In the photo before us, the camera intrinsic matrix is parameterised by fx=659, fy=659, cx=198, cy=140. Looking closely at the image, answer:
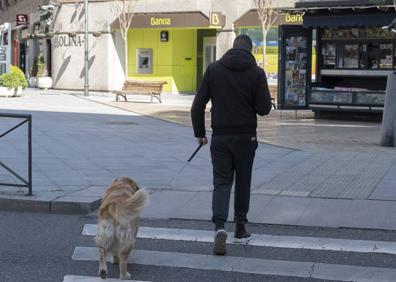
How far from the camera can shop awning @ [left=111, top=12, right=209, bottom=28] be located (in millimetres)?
28312

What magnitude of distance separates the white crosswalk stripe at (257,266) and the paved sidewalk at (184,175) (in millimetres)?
1426

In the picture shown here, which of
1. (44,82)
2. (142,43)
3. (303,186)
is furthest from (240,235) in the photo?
(44,82)

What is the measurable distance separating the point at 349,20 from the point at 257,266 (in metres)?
12.7

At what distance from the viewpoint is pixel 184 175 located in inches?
387

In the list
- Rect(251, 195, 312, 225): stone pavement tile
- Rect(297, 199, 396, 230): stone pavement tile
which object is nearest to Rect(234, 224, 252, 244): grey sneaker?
Rect(251, 195, 312, 225): stone pavement tile

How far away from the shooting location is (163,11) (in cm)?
2938

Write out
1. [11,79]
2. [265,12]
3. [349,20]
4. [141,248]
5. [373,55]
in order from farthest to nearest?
[11,79]
[265,12]
[373,55]
[349,20]
[141,248]

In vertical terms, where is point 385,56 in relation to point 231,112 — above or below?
above

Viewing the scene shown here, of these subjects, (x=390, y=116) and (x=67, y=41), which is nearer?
(x=390, y=116)

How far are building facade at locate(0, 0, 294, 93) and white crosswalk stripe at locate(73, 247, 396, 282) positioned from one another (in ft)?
74.4

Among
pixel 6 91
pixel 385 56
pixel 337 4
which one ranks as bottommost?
pixel 6 91

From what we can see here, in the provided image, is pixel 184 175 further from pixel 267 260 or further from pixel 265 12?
pixel 265 12

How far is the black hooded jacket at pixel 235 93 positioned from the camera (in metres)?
5.91

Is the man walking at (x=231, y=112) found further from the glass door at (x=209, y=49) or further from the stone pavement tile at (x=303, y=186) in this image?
the glass door at (x=209, y=49)
